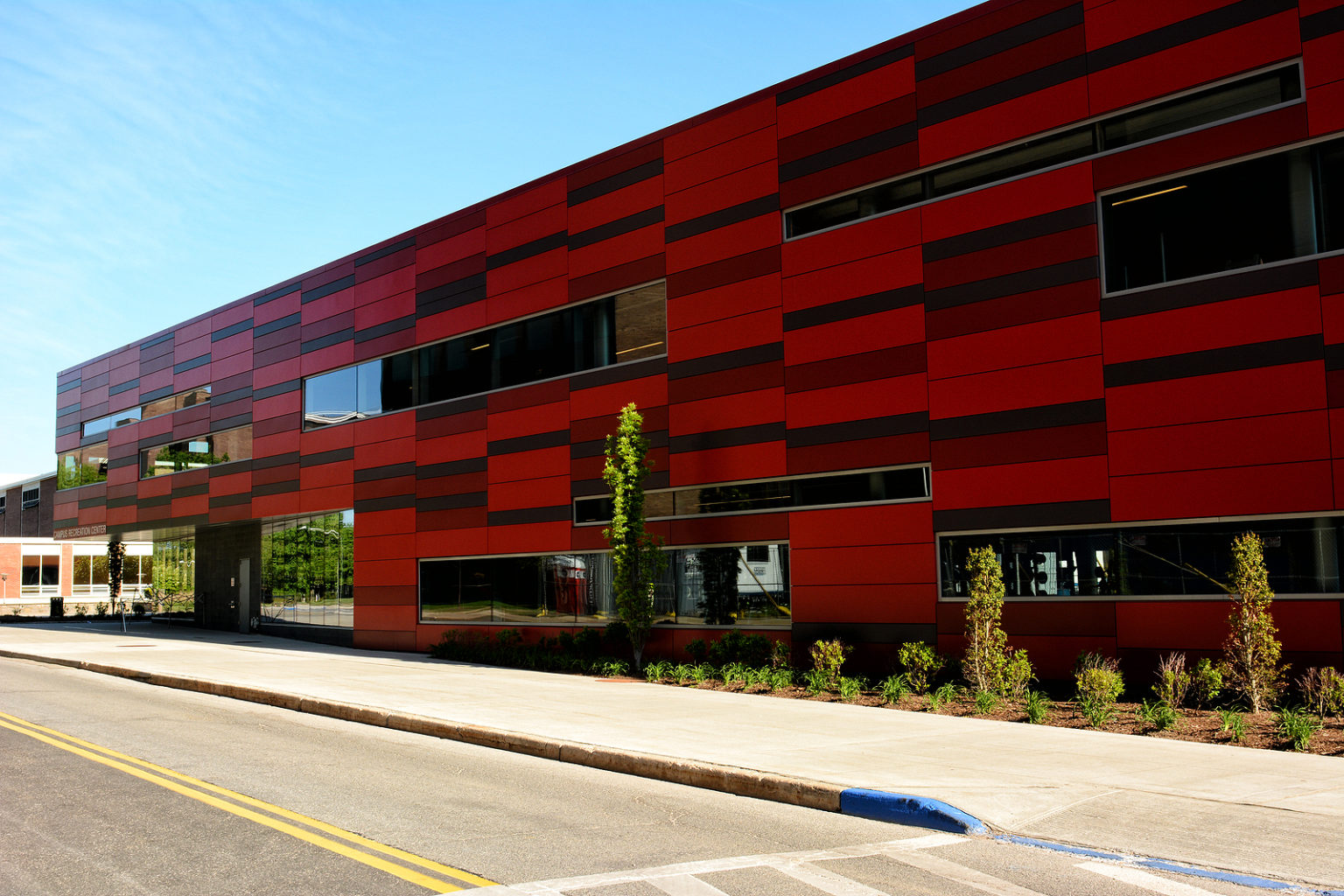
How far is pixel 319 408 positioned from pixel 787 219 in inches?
692

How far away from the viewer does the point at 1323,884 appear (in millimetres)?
6371

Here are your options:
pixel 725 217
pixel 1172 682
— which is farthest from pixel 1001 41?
pixel 1172 682

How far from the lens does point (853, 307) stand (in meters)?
19.2

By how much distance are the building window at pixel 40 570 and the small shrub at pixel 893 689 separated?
61.9 m

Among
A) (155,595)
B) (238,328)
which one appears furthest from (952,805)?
(155,595)

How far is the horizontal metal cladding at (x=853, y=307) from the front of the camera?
1852cm

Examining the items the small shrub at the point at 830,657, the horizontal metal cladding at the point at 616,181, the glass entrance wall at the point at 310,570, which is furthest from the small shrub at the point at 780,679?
the glass entrance wall at the point at 310,570

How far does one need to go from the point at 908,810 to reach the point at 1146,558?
9247mm

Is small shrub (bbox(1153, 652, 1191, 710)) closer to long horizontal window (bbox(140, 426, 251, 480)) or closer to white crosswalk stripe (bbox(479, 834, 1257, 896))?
white crosswalk stripe (bbox(479, 834, 1257, 896))

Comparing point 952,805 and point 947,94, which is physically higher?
point 947,94

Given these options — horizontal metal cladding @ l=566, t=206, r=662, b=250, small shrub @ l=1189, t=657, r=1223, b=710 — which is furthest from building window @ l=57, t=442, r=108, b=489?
small shrub @ l=1189, t=657, r=1223, b=710

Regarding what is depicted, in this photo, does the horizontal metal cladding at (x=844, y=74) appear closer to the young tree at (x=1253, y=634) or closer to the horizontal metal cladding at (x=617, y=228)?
the horizontal metal cladding at (x=617, y=228)

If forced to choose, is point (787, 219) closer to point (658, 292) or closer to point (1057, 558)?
point (658, 292)

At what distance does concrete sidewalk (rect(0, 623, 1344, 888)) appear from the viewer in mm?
7676
